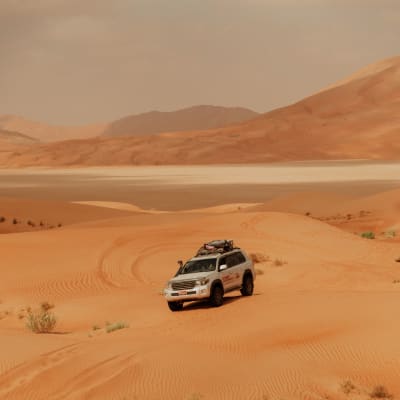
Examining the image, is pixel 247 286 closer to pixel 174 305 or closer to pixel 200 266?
pixel 200 266

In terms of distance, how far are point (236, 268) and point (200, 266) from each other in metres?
0.94

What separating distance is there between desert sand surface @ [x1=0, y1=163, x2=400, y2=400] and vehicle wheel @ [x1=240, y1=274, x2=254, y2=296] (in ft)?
1.53

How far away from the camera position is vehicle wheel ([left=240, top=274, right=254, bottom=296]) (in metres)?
21.5

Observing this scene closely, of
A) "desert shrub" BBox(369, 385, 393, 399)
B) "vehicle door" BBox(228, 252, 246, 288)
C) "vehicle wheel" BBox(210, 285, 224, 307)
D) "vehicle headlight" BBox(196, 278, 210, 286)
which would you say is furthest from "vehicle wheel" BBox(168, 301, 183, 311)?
"desert shrub" BBox(369, 385, 393, 399)

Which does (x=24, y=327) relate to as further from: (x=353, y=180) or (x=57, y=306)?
(x=353, y=180)

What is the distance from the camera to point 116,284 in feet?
86.4

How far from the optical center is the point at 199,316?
59.9ft

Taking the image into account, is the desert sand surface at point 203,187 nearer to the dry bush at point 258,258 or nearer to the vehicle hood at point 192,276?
the dry bush at point 258,258

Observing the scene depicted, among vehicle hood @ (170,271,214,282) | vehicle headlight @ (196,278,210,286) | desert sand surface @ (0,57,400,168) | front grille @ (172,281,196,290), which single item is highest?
desert sand surface @ (0,57,400,168)

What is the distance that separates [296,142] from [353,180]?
74.2m

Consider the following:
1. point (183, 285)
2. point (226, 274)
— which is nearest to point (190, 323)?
point (183, 285)

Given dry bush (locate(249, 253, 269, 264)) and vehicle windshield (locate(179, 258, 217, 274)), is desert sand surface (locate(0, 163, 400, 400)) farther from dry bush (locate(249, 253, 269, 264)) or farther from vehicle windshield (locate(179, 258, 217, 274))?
vehicle windshield (locate(179, 258, 217, 274))

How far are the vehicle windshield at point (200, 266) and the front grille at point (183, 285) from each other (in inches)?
26.5

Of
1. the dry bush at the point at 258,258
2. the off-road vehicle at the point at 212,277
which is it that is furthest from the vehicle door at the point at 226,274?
the dry bush at the point at 258,258
